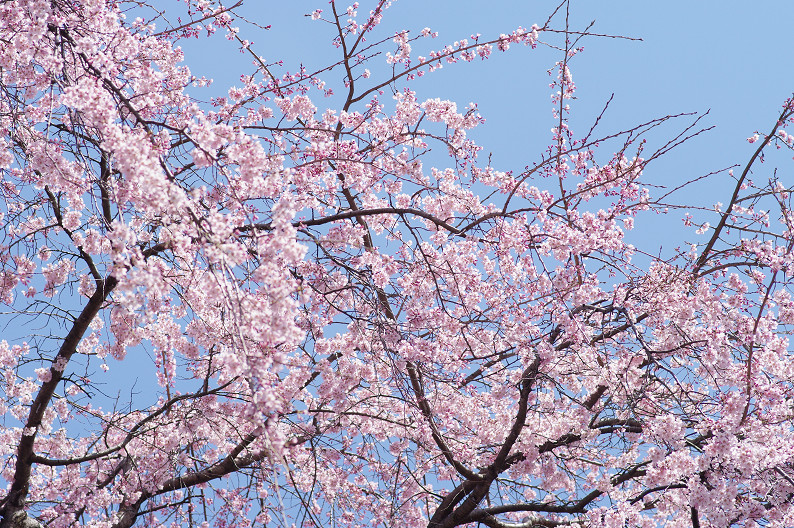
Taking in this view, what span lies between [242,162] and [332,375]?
9.43ft

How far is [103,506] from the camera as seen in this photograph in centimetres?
683

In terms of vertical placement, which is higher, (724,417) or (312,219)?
(312,219)

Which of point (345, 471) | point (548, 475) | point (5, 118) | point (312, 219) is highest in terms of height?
point (5, 118)

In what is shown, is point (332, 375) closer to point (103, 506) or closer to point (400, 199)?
point (400, 199)

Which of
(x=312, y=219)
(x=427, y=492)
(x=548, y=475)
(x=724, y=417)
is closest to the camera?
(x=724, y=417)

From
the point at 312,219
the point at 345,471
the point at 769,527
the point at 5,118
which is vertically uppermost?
the point at 5,118

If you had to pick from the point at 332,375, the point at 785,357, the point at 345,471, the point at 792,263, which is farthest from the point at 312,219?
the point at 785,357

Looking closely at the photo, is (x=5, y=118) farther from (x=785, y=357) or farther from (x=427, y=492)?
(x=785, y=357)

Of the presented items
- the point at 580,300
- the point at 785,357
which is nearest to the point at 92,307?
the point at 580,300

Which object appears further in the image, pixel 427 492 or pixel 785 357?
pixel 427 492

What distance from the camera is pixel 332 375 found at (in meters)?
6.17

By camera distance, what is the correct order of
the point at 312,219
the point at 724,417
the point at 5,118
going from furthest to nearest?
the point at 312,219 < the point at 5,118 < the point at 724,417

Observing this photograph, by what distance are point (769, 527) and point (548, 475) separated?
84.5 inches

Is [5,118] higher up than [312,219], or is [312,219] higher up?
[5,118]
